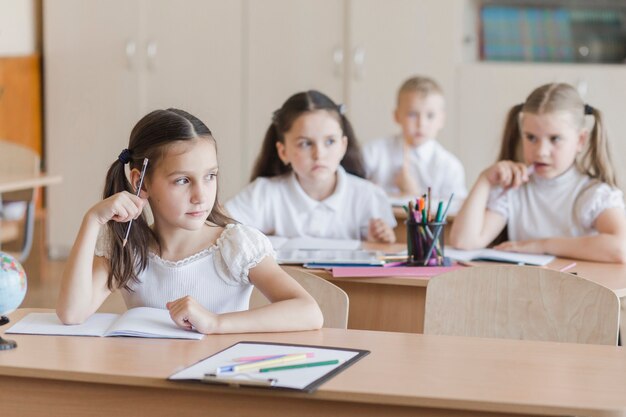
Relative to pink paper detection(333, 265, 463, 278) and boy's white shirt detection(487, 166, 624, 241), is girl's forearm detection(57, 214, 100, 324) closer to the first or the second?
pink paper detection(333, 265, 463, 278)

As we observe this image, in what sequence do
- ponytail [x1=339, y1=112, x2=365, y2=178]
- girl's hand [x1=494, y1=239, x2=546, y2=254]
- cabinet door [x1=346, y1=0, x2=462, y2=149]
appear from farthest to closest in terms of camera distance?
cabinet door [x1=346, y1=0, x2=462, y2=149] → ponytail [x1=339, y1=112, x2=365, y2=178] → girl's hand [x1=494, y1=239, x2=546, y2=254]

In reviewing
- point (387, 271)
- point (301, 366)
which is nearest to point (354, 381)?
point (301, 366)

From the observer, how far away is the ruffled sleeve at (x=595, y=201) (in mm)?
3203

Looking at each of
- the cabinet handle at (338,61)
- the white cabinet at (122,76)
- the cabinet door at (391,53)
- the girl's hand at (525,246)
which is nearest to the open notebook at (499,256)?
the girl's hand at (525,246)

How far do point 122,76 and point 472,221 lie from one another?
319cm

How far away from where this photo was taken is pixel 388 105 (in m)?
5.72

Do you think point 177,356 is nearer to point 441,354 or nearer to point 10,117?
point 441,354

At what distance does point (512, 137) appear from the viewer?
3488 mm

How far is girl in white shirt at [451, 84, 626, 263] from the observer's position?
10.6ft

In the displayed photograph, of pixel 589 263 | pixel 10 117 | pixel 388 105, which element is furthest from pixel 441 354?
pixel 10 117

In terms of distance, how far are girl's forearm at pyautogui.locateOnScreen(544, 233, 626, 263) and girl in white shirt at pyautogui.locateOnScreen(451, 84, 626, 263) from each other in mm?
63

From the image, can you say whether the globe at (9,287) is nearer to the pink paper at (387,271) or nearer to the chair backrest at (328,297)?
the chair backrest at (328,297)

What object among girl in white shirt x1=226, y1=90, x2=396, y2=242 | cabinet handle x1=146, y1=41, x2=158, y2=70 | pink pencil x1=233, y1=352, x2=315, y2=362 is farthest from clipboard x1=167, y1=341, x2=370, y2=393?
cabinet handle x1=146, y1=41, x2=158, y2=70

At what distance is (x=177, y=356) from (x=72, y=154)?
454 cm
